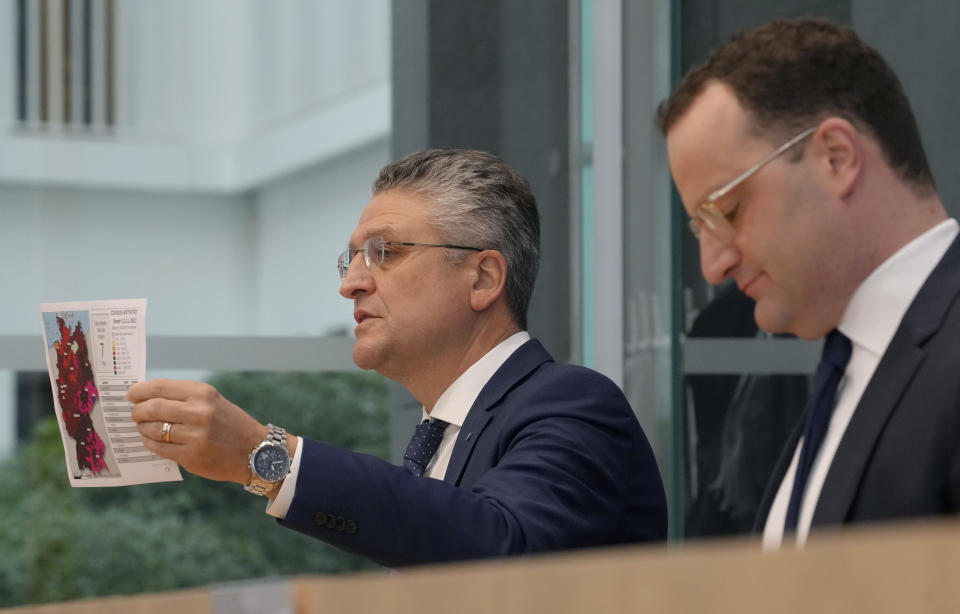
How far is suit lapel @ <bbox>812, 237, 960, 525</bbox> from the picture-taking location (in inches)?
55.1

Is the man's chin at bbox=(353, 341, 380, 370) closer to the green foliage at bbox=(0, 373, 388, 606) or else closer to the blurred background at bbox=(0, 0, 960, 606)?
the blurred background at bbox=(0, 0, 960, 606)

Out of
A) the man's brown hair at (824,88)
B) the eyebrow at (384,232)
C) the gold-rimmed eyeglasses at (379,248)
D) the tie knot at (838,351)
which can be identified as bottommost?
the tie knot at (838,351)

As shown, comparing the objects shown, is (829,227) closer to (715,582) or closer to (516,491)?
(516,491)

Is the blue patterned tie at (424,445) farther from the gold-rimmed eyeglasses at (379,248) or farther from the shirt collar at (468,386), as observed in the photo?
the gold-rimmed eyeglasses at (379,248)

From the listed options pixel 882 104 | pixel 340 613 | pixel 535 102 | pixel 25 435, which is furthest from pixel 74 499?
pixel 340 613

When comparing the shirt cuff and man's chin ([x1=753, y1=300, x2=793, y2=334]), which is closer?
man's chin ([x1=753, y1=300, x2=793, y2=334])

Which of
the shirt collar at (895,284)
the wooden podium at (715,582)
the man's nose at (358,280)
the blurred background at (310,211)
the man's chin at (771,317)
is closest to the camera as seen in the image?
the wooden podium at (715,582)

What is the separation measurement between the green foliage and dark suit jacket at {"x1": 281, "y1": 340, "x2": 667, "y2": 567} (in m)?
1.93

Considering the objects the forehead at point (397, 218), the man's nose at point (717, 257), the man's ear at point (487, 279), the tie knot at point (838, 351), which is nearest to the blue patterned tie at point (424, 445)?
the man's ear at point (487, 279)

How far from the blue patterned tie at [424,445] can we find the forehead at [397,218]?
13.9 inches

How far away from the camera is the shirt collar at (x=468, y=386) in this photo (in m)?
2.28

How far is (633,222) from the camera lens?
12.4 ft

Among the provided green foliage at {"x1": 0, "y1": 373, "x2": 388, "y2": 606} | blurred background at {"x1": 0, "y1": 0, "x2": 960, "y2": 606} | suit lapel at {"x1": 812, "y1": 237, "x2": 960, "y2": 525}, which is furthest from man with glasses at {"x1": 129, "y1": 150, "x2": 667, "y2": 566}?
green foliage at {"x1": 0, "y1": 373, "x2": 388, "y2": 606}

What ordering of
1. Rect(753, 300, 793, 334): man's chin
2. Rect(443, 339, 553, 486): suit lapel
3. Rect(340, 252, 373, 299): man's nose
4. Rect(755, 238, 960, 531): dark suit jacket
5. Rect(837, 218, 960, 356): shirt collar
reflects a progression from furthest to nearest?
1. Rect(340, 252, 373, 299): man's nose
2. Rect(443, 339, 553, 486): suit lapel
3. Rect(753, 300, 793, 334): man's chin
4. Rect(837, 218, 960, 356): shirt collar
5. Rect(755, 238, 960, 531): dark suit jacket
